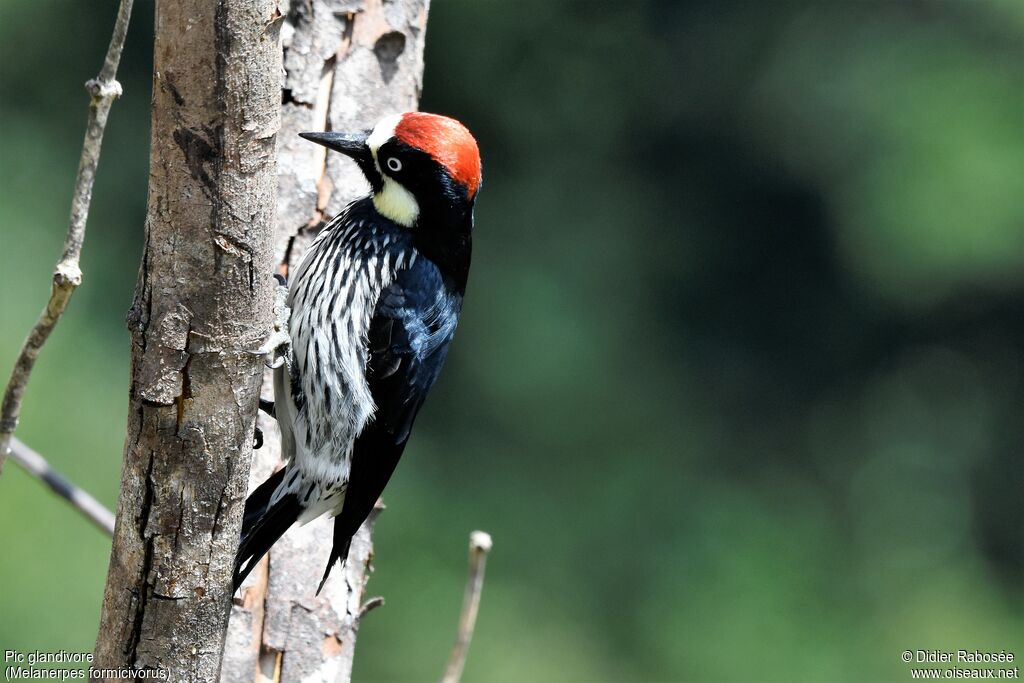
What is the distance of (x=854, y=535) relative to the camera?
21.2ft

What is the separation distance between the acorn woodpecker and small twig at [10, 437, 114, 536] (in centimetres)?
32

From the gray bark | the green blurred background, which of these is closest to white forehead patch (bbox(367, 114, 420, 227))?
the gray bark

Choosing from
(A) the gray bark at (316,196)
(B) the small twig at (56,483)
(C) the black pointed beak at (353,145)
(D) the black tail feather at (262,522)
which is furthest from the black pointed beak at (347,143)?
(B) the small twig at (56,483)

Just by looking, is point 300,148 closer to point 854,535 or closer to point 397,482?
point 397,482

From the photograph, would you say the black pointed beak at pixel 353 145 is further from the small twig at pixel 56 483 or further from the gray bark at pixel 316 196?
the small twig at pixel 56 483

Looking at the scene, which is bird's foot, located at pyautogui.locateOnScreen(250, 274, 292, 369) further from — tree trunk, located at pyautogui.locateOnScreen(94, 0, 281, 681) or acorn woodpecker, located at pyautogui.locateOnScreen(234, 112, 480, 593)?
tree trunk, located at pyautogui.locateOnScreen(94, 0, 281, 681)

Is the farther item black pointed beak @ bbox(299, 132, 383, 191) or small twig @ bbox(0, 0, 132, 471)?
black pointed beak @ bbox(299, 132, 383, 191)

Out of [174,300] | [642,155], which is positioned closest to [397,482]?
[642,155]

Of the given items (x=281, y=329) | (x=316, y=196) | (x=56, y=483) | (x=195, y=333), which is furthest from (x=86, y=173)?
(x=316, y=196)

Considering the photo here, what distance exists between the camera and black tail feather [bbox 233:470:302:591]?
2271 millimetres

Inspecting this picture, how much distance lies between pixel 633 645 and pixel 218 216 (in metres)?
4.68

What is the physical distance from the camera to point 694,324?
22.2ft

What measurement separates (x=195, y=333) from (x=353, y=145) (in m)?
0.84

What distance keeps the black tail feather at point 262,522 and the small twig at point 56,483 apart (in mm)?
258
